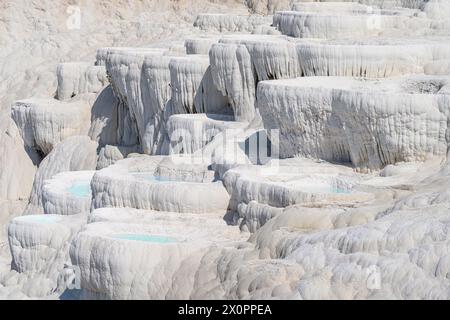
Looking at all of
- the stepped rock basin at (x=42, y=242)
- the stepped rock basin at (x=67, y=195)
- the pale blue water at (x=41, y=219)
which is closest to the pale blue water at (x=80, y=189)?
the stepped rock basin at (x=67, y=195)

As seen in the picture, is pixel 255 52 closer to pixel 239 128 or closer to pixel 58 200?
pixel 239 128

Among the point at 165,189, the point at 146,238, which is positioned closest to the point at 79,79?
the point at 165,189

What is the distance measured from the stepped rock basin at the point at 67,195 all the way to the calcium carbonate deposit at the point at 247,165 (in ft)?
0.13

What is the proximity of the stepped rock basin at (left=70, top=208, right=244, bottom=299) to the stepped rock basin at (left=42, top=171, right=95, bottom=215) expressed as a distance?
4454 mm

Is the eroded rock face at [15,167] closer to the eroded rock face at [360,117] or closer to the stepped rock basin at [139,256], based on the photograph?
the eroded rock face at [360,117]

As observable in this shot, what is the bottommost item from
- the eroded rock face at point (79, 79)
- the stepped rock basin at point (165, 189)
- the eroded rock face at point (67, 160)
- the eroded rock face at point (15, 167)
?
the eroded rock face at point (15, 167)

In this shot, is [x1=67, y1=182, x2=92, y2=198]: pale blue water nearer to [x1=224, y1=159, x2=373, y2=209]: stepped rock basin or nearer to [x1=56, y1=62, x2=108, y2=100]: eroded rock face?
[x1=224, y1=159, x2=373, y2=209]: stepped rock basin

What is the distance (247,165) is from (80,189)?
511 cm

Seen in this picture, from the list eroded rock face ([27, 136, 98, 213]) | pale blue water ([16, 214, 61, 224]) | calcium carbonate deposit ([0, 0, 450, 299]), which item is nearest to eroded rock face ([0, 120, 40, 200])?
calcium carbonate deposit ([0, 0, 450, 299])

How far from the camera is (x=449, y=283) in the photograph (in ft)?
40.0

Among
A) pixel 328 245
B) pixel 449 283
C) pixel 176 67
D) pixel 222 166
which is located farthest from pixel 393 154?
pixel 176 67

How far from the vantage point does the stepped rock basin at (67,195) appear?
2084cm

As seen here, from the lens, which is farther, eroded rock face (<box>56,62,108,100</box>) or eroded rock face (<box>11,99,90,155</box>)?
eroded rock face (<box>56,62,108,100</box>)

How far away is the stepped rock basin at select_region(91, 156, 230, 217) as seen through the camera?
687 inches
